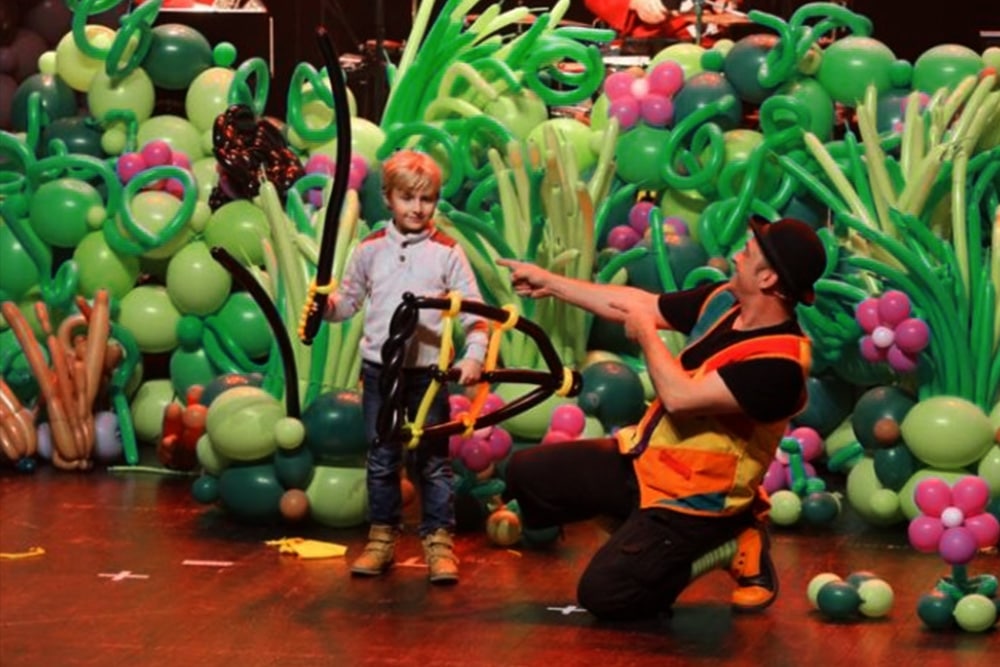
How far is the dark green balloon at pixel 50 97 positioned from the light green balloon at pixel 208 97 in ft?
1.72

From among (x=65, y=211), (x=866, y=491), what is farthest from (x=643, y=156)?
(x=65, y=211)

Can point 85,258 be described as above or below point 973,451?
above

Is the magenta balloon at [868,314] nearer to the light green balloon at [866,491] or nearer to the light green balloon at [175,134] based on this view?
the light green balloon at [866,491]

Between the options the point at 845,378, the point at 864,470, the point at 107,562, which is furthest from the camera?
the point at 845,378

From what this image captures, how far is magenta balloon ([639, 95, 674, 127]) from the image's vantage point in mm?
7145

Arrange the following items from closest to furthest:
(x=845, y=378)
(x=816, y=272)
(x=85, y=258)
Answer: (x=816, y=272) < (x=845, y=378) < (x=85, y=258)

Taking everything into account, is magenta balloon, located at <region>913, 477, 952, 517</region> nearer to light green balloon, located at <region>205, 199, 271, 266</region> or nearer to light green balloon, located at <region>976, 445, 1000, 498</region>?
light green balloon, located at <region>976, 445, 1000, 498</region>

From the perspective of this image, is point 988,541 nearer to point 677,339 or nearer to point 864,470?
point 864,470

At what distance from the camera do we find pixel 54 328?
285 inches

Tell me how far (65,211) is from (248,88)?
2.54 ft

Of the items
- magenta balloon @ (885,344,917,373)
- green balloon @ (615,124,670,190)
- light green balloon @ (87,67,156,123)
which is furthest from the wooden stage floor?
light green balloon @ (87,67,156,123)

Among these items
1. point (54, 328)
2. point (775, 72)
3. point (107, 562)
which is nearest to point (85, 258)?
point (54, 328)

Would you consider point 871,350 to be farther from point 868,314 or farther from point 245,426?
point 245,426

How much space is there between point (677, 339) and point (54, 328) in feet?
7.16
